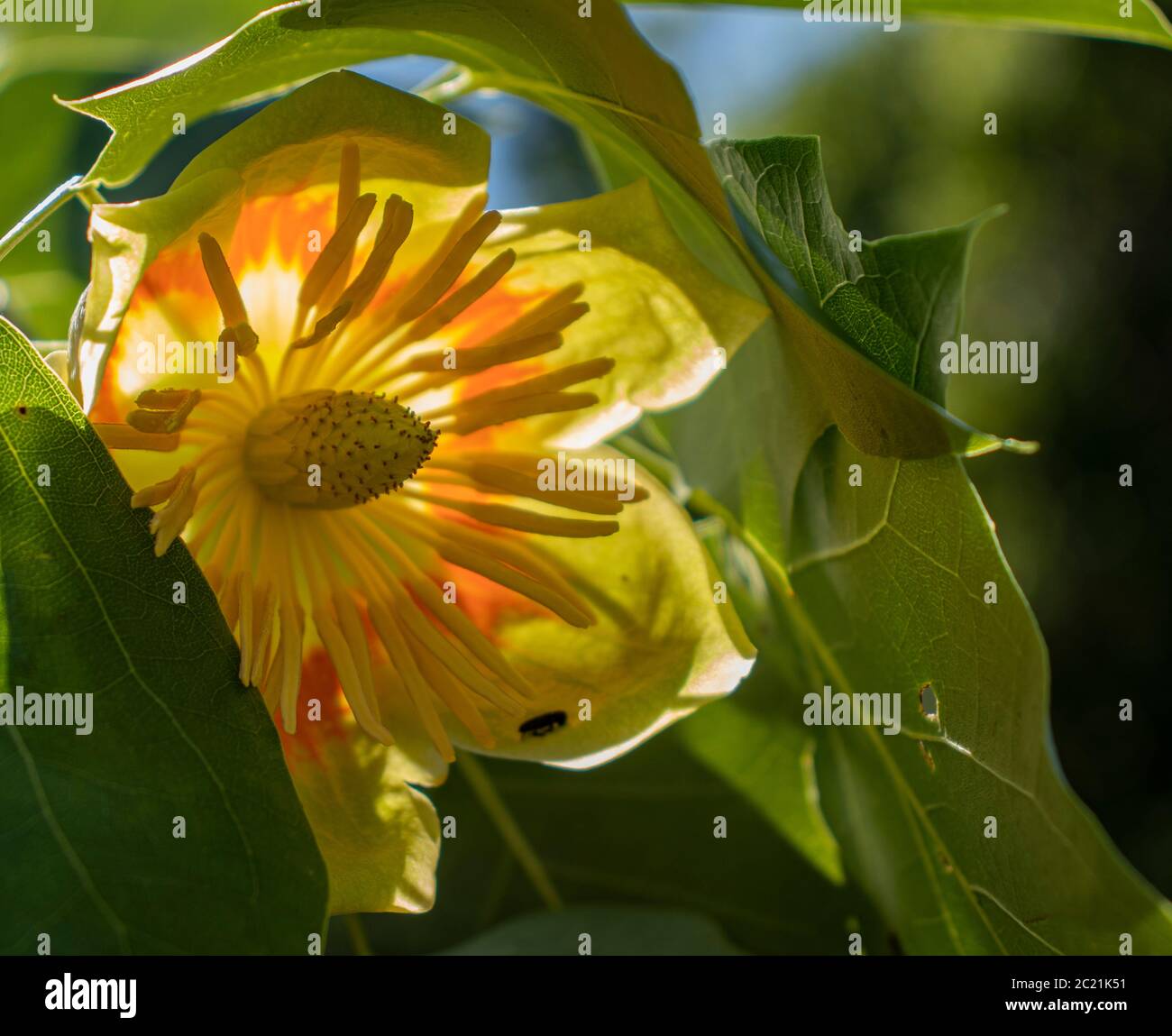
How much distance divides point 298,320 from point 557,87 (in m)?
0.22

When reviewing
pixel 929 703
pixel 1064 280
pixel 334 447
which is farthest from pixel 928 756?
pixel 1064 280

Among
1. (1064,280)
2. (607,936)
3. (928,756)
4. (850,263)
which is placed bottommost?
(607,936)

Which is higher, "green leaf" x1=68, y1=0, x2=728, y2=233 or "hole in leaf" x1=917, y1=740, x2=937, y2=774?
"green leaf" x1=68, y1=0, x2=728, y2=233

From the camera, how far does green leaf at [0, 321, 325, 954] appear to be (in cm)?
52

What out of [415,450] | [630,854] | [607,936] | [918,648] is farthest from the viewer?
[630,854]

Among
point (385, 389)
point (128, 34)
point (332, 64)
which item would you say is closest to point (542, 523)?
point (385, 389)

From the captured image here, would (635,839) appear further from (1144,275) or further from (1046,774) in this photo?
(1144,275)

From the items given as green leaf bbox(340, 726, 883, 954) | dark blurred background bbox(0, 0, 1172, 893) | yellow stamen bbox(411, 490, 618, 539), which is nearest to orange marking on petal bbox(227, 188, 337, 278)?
yellow stamen bbox(411, 490, 618, 539)

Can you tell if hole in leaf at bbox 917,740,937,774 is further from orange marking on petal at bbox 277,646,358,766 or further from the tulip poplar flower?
orange marking on petal at bbox 277,646,358,766

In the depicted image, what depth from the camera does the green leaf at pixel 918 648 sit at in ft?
1.94

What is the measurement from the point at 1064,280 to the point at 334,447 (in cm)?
553

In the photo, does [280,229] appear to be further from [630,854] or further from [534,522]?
[630,854]

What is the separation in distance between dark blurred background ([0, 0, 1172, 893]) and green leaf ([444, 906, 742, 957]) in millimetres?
3871

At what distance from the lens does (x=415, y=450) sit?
2.52 feet
